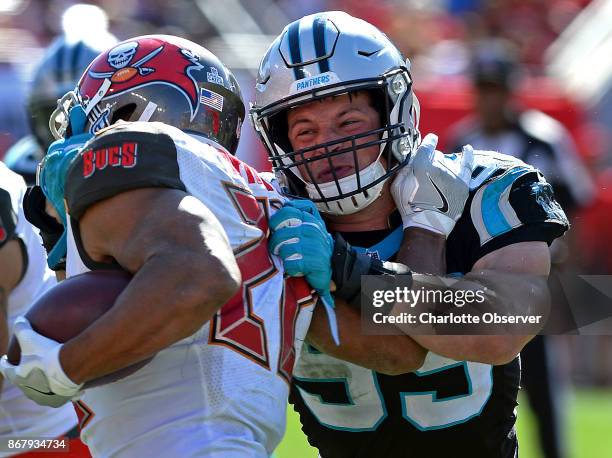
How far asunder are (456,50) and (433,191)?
935 cm

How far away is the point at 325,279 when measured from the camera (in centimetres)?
297

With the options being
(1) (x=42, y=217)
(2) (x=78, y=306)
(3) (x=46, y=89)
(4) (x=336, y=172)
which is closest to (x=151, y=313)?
(2) (x=78, y=306)

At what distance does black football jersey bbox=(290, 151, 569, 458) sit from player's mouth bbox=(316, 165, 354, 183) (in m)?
0.24

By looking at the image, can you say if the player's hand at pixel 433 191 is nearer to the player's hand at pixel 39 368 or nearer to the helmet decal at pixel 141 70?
the helmet decal at pixel 141 70

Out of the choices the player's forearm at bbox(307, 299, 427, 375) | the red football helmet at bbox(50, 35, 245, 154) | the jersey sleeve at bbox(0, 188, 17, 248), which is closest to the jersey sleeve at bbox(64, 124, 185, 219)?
the red football helmet at bbox(50, 35, 245, 154)

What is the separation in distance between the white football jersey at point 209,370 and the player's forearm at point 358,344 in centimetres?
27

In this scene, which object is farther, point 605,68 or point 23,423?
point 605,68

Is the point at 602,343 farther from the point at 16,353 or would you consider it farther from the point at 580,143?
the point at 16,353

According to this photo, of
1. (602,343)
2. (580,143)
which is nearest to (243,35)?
(580,143)

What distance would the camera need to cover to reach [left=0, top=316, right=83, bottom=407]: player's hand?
7.93 ft

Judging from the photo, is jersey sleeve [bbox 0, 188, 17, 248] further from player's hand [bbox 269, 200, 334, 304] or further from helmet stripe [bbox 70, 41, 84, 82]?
helmet stripe [bbox 70, 41, 84, 82]

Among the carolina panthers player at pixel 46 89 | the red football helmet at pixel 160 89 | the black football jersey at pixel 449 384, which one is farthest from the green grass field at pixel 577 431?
the red football helmet at pixel 160 89

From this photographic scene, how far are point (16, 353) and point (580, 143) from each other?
32.7ft

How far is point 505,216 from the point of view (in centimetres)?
350
